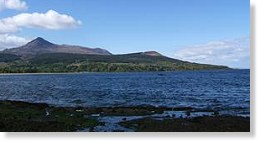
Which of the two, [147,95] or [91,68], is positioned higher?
[91,68]

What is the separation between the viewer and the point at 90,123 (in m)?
10.4

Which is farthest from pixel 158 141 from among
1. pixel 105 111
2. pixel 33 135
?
pixel 105 111

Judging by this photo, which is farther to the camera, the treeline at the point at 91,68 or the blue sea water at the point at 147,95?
the treeline at the point at 91,68

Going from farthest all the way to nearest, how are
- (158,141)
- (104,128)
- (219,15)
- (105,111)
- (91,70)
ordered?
(91,70), (105,111), (104,128), (219,15), (158,141)

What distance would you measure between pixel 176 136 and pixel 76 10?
3.73 m

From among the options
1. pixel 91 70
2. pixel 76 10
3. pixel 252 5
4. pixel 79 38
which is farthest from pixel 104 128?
pixel 91 70

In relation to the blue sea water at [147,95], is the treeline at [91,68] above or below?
above

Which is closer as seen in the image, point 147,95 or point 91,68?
point 147,95

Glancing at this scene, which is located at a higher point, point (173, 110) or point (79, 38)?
point (79, 38)

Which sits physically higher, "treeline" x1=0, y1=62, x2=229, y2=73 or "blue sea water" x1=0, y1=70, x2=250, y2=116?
"treeline" x1=0, y1=62, x2=229, y2=73

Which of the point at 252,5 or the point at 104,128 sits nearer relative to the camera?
the point at 252,5

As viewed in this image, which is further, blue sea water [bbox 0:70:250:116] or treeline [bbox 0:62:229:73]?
treeline [bbox 0:62:229:73]

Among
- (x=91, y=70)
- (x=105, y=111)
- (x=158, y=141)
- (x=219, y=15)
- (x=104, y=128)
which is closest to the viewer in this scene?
(x=158, y=141)

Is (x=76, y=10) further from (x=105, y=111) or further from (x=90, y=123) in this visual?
(x=105, y=111)
